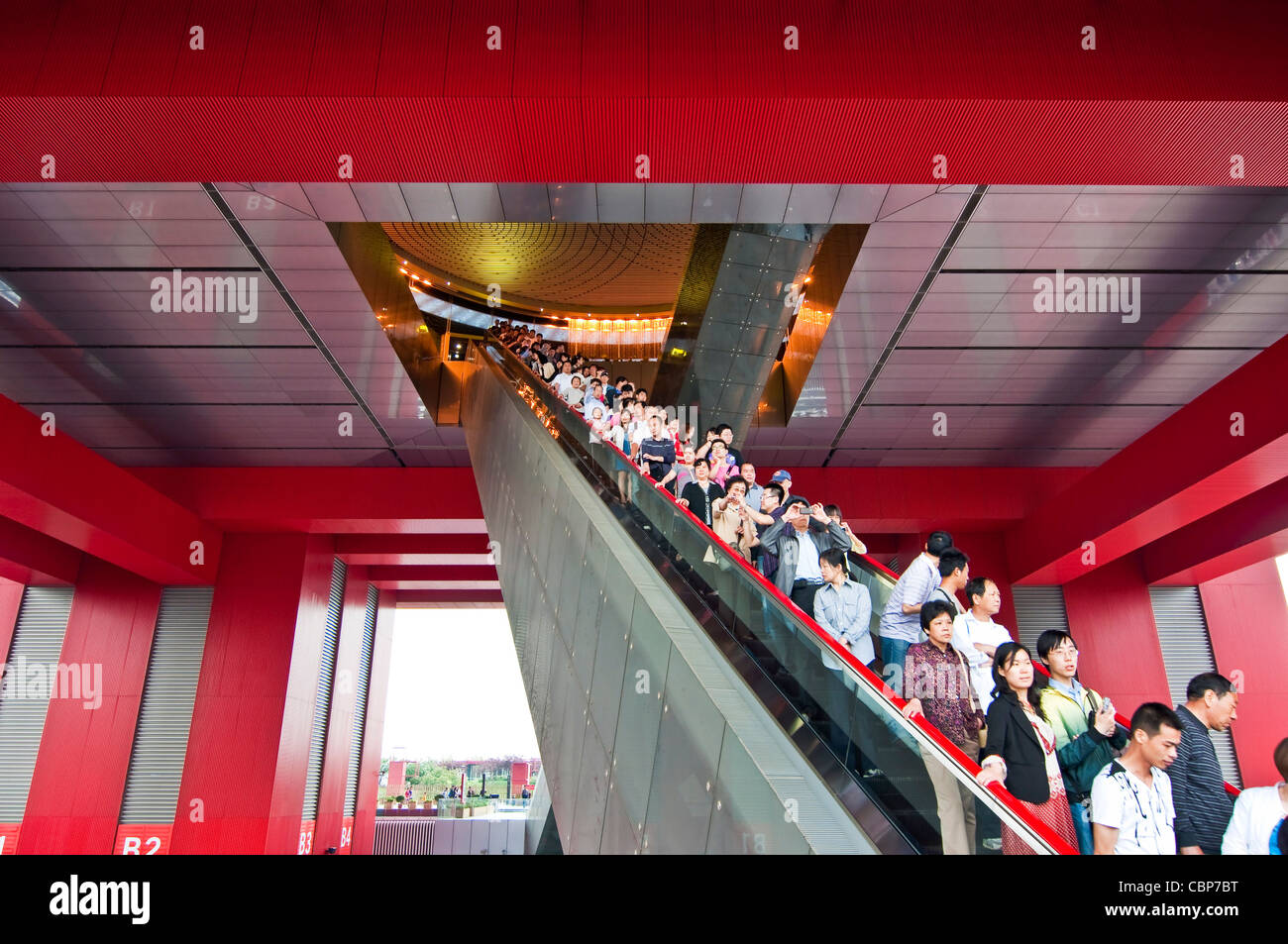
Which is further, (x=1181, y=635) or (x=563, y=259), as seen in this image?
(x=563, y=259)

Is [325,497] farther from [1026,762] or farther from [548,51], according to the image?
[1026,762]

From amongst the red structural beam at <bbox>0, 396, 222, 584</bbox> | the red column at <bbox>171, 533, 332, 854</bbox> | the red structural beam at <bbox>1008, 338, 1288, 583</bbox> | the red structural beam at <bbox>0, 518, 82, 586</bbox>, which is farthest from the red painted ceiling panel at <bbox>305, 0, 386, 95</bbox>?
the red structural beam at <bbox>0, 518, 82, 586</bbox>

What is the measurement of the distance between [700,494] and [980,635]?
358 cm

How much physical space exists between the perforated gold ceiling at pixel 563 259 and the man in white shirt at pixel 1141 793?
1431cm

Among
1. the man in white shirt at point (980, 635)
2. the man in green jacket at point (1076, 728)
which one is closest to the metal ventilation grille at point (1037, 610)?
the man in white shirt at point (980, 635)

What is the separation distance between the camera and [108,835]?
14.0 m

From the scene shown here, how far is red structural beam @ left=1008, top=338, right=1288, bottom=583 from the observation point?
9.39 meters

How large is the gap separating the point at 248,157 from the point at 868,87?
198 inches

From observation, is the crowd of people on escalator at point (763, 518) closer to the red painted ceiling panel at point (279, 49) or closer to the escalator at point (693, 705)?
the escalator at point (693, 705)

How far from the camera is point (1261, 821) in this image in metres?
2.80

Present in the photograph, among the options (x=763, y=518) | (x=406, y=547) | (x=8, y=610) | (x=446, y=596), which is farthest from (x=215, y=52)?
(x=446, y=596)

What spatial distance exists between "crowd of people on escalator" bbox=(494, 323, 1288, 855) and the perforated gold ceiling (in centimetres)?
1226
